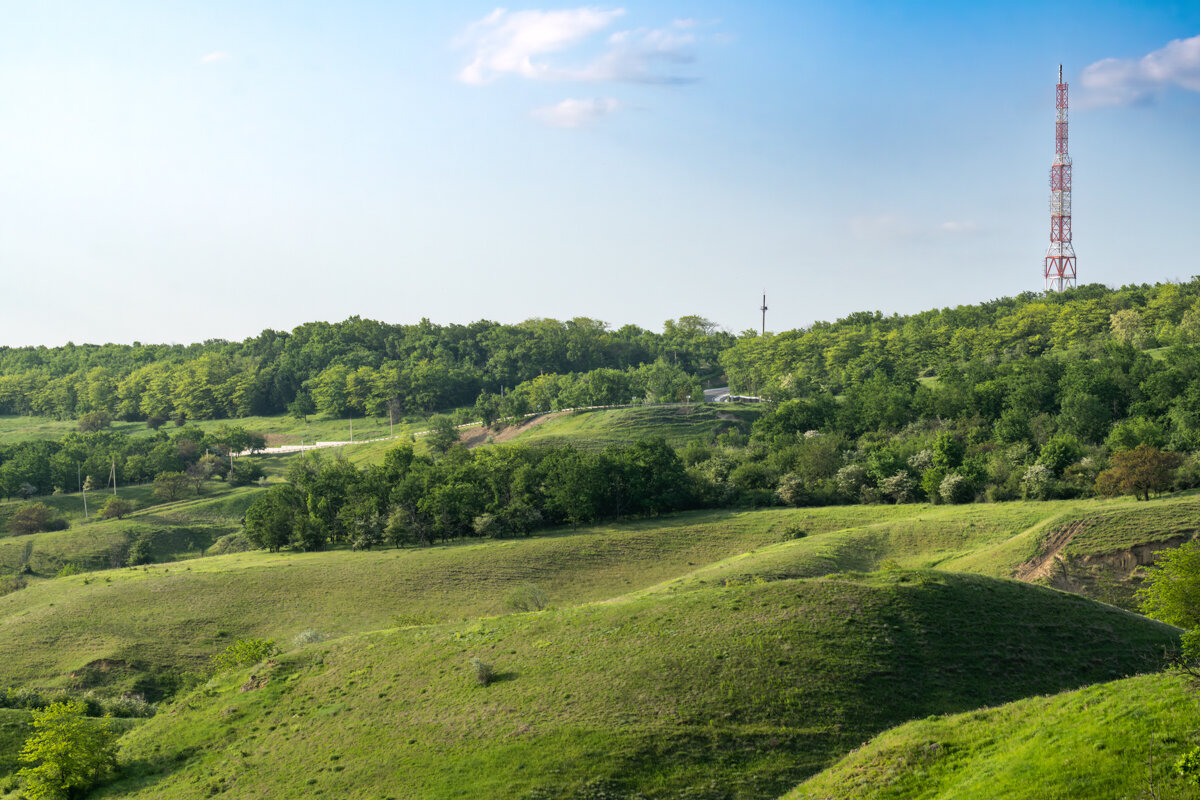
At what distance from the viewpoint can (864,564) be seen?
190ft

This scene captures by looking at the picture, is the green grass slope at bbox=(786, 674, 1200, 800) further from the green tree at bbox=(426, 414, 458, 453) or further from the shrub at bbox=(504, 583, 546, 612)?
the green tree at bbox=(426, 414, 458, 453)

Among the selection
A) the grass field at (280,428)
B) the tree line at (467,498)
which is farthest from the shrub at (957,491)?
the grass field at (280,428)

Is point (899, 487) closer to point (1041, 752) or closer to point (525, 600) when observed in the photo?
point (525, 600)

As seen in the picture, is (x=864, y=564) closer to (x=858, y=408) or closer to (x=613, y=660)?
(x=613, y=660)

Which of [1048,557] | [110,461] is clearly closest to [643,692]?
[1048,557]

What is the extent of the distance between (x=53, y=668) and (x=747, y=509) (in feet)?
175

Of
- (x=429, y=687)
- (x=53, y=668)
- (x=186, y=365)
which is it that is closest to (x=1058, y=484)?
(x=429, y=687)

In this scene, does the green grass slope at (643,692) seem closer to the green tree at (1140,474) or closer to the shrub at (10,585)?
the green tree at (1140,474)

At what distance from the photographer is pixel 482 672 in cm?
3491

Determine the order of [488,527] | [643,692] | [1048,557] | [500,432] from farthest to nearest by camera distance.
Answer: [500,432] → [488,527] → [1048,557] → [643,692]

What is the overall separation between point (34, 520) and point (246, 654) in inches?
2573

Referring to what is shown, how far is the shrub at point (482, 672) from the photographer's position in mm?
34656

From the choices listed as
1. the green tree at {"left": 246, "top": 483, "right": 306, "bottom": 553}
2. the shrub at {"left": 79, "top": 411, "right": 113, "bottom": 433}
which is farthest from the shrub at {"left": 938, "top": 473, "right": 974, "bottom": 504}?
the shrub at {"left": 79, "top": 411, "right": 113, "bottom": 433}

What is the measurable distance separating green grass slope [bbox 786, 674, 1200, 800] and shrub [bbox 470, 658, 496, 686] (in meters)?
13.7
